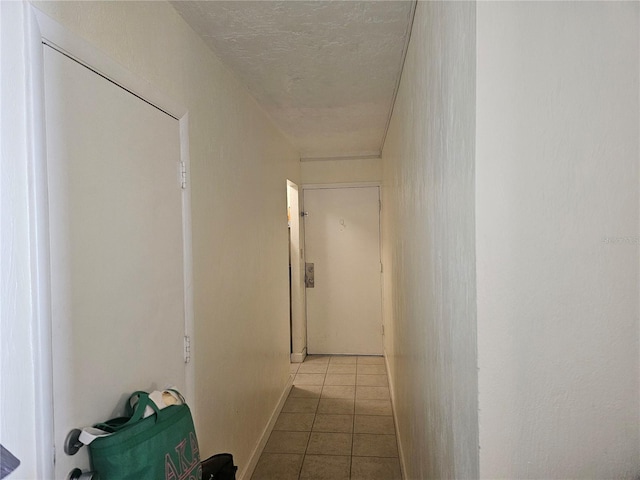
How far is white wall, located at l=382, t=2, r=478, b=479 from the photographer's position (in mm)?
799

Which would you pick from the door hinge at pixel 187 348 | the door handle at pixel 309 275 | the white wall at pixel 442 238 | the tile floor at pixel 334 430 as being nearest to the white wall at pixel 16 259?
the door hinge at pixel 187 348

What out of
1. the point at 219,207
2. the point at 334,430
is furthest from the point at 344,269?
the point at 219,207

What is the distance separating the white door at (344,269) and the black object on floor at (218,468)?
2.93 metres

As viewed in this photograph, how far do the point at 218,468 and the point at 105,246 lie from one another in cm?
106

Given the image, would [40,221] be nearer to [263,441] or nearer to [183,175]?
[183,175]

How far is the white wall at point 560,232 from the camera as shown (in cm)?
71

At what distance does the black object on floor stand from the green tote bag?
1.07 ft

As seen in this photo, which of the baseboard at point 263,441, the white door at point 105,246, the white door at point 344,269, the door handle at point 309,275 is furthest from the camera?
the door handle at point 309,275

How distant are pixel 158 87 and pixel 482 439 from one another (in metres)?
1.47

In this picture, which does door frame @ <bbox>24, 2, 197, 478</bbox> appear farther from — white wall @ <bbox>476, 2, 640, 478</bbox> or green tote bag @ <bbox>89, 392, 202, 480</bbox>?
white wall @ <bbox>476, 2, 640, 478</bbox>

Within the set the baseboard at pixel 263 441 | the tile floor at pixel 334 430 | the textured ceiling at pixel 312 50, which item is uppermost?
the textured ceiling at pixel 312 50

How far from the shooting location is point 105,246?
45.1 inches

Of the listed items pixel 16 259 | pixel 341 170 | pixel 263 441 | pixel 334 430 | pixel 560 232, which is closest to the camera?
pixel 560 232

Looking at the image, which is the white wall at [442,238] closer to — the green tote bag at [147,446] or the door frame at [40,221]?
the green tote bag at [147,446]
